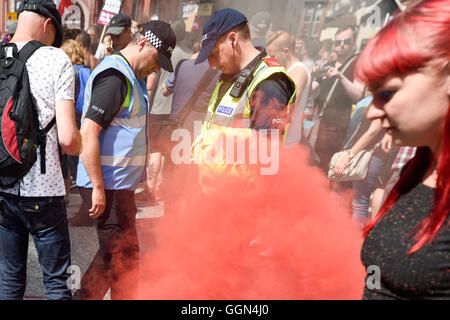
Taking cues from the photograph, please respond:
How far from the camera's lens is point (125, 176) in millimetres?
2686

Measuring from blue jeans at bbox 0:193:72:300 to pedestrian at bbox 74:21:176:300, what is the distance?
277 mm

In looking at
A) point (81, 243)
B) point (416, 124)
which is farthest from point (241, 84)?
point (81, 243)

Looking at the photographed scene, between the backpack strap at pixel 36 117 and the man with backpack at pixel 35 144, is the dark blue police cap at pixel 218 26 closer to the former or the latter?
the man with backpack at pixel 35 144

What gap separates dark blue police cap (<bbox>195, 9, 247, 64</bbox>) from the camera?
2438 millimetres

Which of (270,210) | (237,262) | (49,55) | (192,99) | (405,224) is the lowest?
(237,262)

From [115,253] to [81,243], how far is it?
1.50 meters

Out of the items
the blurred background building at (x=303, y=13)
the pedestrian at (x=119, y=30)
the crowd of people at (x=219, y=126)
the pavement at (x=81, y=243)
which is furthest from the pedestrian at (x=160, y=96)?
the blurred background building at (x=303, y=13)

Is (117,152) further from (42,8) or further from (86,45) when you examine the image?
(86,45)

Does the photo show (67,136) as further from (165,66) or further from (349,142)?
(349,142)

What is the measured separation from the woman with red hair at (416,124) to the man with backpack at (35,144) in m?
1.61

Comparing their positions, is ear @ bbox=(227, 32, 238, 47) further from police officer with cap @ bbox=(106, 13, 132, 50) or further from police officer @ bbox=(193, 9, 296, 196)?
police officer with cap @ bbox=(106, 13, 132, 50)

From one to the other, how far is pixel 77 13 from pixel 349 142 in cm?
374

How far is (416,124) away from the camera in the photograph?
1159 millimetres
